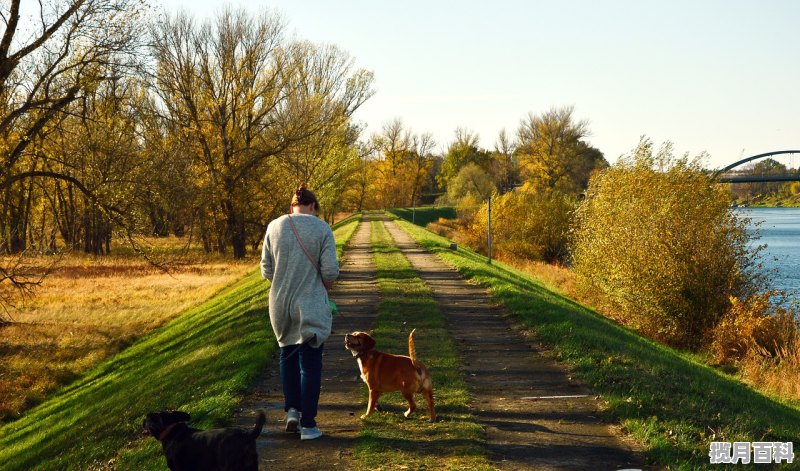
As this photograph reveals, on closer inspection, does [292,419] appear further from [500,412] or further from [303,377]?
[500,412]

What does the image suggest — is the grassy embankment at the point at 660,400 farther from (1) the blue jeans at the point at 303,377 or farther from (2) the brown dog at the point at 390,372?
(1) the blue jeans at the point at 303,377

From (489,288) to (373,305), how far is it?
3752mm

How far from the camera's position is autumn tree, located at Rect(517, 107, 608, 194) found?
72625mm

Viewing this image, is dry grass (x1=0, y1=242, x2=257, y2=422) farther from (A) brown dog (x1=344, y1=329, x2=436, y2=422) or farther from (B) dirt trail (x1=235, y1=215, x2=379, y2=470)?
(A) brown dog (x1=344, y1=329, x2=436, y2=422)

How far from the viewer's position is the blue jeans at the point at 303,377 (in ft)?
19.9

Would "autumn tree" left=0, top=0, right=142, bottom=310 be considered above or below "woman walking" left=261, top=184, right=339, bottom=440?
above

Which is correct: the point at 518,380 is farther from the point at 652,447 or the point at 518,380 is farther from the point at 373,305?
the point at 373,305

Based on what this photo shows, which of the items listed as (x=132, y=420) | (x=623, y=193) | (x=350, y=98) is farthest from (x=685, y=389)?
(x=350, y=98)

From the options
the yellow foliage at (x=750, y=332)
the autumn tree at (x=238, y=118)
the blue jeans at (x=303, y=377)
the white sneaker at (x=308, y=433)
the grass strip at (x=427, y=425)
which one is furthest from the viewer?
the autumn tree at (x=238, y=118)

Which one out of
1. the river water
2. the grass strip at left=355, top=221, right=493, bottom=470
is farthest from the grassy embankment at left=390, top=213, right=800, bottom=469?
the river water

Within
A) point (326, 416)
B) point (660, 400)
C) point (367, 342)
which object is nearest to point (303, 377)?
point (367, 342)

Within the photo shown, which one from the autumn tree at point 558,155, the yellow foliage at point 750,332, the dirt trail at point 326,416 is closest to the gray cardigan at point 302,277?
the dirt trail at point 326,416

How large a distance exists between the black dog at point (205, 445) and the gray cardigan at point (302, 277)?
115 cm

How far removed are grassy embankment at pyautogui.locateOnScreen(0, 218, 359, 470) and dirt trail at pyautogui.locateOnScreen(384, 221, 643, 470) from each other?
283cm
